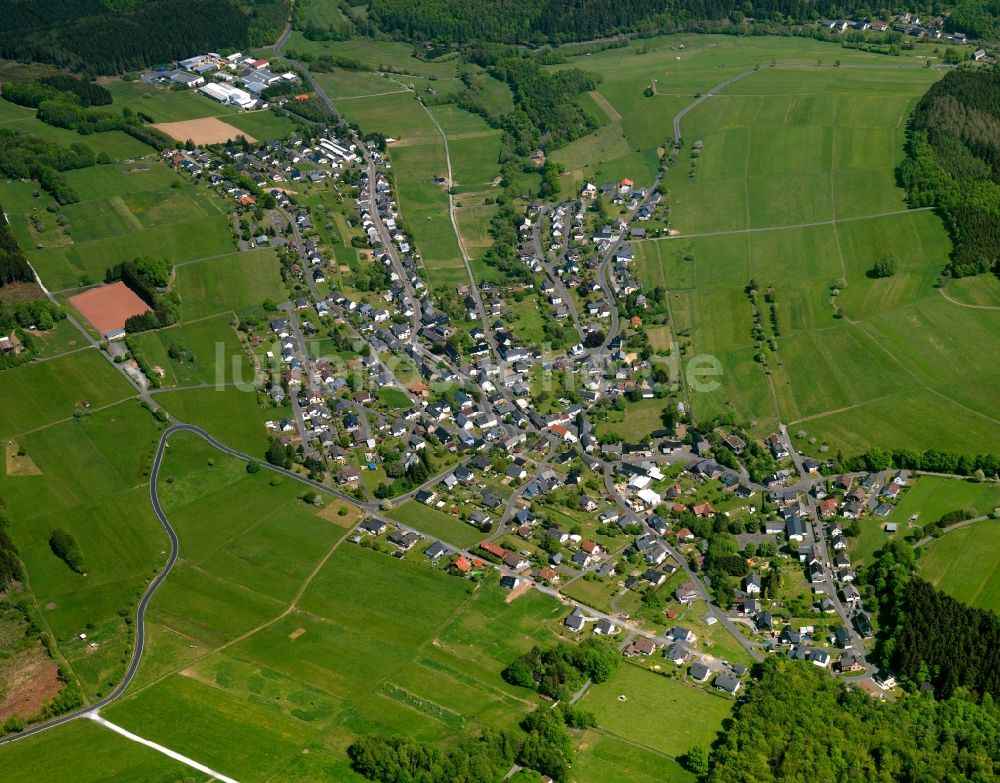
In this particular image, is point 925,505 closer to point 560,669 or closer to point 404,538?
point 560,669

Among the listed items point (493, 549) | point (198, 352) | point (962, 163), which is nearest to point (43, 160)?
point (198, 352)

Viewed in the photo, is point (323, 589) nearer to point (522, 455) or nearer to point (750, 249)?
point (522, 455)

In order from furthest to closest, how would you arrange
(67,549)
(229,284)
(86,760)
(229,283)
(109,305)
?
(229,283) → (229,284) → (109,305) → (67,549) → (86,760)

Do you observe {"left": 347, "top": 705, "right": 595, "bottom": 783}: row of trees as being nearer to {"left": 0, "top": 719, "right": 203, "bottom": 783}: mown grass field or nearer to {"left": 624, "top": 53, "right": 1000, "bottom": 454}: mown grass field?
{"left": 0, "top": 719, "right": 203, "bottom": 783}: mown grass field

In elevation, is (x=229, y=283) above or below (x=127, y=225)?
below

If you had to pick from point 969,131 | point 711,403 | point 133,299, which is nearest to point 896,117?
point 969,131

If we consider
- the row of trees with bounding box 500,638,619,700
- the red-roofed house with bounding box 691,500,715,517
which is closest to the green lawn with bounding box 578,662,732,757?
the row of trees with bounding box 500,638,619,700

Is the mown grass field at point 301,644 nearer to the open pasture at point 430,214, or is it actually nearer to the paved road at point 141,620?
the paved road at point 141,620
